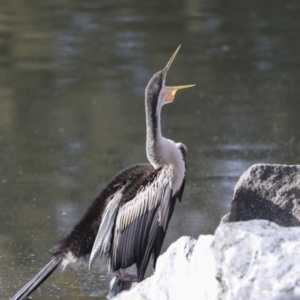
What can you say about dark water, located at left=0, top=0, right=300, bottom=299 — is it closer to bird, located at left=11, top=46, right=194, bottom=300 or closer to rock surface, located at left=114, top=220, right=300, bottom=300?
bird, located at left=11, top=46, right=194, bottom=300

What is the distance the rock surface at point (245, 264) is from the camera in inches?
126

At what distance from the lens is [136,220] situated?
4.56 meters

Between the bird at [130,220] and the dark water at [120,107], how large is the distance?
28cm

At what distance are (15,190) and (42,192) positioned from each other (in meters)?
0.22

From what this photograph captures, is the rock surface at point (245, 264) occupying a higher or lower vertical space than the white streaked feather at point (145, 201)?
higher

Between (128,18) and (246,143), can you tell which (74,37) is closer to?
(128,18)

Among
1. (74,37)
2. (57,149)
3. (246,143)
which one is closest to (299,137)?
(246,143)

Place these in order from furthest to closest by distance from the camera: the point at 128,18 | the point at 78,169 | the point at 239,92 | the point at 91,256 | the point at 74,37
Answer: the point at 128,18
the point at 74,37
the point at 239,92
the point at 78,169
the point at 91,256

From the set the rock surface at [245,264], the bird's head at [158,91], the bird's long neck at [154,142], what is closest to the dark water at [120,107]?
the bird's long neck at [154,142]

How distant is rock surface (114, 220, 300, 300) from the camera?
3209 mm

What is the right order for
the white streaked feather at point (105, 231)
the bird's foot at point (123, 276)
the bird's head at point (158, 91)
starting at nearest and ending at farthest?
the white streaked feather at point (105, 231) < the bird's foot at point (123, 276) < the bird's head at point (158, 91)

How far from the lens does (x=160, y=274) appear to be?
12.7 feet

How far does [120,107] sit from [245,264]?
5381 mm

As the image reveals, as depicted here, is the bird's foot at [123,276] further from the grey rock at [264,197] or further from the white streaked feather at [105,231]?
the grey rock at [264,197]
